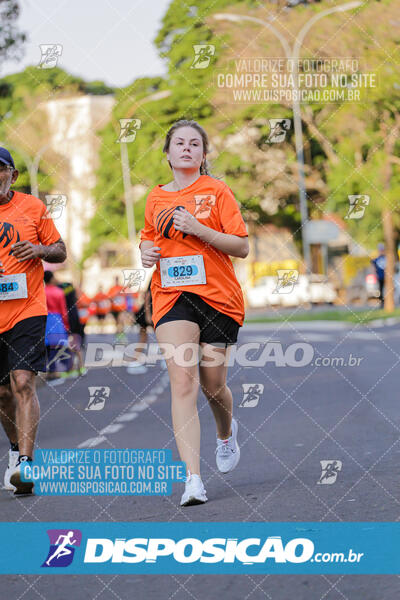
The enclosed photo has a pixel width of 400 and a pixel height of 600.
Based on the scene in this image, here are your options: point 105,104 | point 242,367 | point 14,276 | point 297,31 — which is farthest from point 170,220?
point 105,104

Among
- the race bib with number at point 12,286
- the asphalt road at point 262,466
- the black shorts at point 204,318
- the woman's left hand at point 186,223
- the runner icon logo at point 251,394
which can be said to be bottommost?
the runner icon logo at point 251,394

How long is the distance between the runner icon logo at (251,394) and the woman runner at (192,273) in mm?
4678

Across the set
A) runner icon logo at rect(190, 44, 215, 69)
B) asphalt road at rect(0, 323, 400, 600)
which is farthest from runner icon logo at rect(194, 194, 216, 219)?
runner icon logo at rect(190, 44, 215, 69)

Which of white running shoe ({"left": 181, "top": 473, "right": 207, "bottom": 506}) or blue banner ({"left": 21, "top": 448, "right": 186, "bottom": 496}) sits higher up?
white running shoe ({"left": 181, "top": 473, "right": 207, "bottom": 506})

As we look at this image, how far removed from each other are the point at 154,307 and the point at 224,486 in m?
1.01

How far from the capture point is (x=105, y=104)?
219 ft

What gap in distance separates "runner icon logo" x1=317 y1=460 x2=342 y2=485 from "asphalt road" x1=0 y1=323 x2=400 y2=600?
0.14 feet

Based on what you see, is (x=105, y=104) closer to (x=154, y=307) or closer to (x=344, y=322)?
(x=344, y=322)

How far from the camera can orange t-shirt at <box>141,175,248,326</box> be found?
239 inches

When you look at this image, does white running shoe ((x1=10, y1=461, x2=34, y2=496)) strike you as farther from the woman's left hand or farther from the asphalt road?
the woman's left hand

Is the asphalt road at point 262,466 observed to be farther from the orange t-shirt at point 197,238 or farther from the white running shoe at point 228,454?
the orange t-shirt at point 197,238

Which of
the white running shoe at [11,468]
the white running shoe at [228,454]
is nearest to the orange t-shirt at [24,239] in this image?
the white running shoe at [11,468]

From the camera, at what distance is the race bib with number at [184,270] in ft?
19.9

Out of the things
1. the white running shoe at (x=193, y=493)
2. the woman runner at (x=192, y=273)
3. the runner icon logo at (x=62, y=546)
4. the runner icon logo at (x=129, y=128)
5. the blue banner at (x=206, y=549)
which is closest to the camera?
the blue banner at (x=206, y=549)
